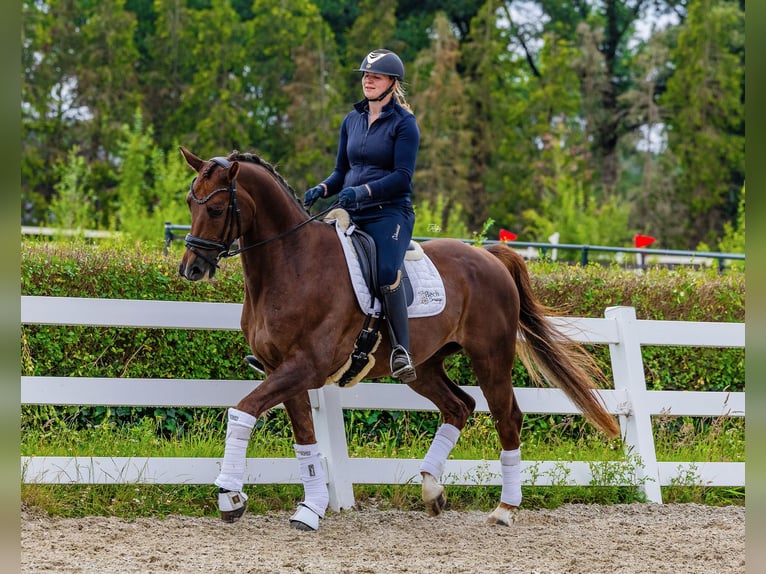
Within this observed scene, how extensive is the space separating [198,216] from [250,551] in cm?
190

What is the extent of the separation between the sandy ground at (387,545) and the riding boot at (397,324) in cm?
104

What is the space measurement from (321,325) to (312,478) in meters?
1.01

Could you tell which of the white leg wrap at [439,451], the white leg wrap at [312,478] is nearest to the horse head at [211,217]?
the white leg wrap at [312,478]

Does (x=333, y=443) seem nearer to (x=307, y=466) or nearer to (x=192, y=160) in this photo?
(x=307, y=466)

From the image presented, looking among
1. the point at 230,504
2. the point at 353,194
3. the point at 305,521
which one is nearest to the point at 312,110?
the point at 353,194

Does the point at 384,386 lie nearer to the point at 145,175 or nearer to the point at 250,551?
the point at 250,551

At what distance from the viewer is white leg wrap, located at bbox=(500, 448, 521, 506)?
21.4 feet

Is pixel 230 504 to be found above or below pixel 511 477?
above

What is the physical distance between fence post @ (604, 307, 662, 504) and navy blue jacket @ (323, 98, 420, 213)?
2368mm

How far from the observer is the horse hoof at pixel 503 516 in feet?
21.1

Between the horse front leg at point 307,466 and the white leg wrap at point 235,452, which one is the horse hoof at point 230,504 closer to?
the white leg wrap at point 235,452

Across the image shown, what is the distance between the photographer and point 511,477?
658cm

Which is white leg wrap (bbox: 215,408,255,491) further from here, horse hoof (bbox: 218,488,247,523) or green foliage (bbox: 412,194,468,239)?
green foliage (bbox: 412,194,468,239)

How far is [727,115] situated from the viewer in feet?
95.0
